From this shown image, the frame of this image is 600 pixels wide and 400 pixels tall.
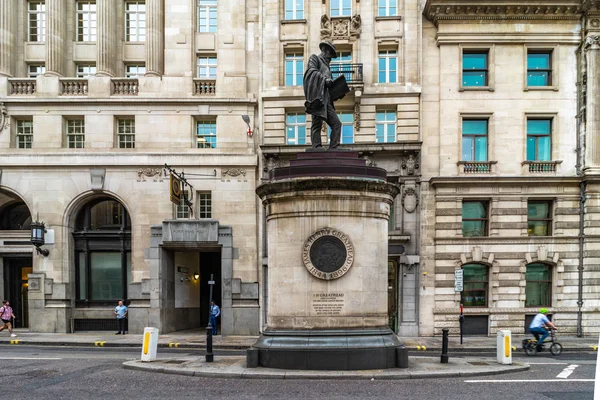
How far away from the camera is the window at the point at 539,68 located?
2555 cm

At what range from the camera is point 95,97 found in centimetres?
2597

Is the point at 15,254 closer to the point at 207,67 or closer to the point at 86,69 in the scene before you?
the point at 86,69

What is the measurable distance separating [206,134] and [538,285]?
64.1 ft

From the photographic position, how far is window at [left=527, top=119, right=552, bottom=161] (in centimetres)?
2534

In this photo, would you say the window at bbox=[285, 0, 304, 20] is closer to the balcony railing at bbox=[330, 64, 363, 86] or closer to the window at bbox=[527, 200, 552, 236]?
the balcony railing at bbox=[330, 64, 363, 86]

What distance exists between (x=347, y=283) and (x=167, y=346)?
11.2 metres

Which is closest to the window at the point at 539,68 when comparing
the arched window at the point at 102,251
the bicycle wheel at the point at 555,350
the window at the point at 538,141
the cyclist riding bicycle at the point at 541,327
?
the window at the point at 538,141

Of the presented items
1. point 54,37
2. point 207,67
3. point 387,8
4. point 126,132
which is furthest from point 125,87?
point 387,8

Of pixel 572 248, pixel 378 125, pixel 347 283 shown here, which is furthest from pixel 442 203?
pixel 347 283

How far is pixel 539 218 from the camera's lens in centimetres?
2503

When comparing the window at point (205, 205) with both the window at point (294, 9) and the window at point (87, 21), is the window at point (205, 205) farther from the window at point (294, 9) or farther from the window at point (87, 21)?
the window at point (87, 21)

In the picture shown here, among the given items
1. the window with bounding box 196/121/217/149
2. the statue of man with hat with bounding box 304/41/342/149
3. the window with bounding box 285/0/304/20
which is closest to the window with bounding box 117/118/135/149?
the window with bounding box 196/121/217/149

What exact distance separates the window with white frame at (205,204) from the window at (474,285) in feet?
45.4

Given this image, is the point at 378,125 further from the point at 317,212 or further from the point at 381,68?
the point at 317,212
